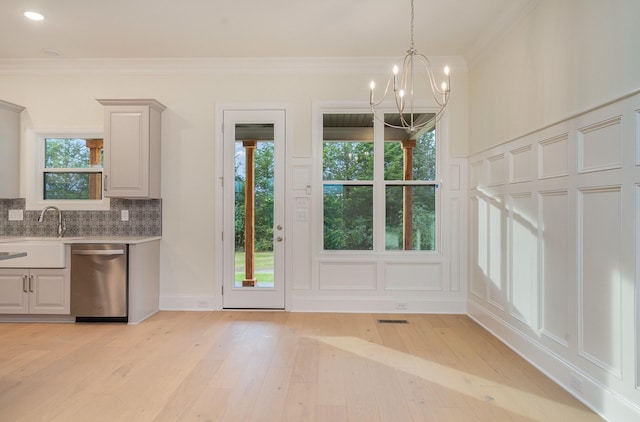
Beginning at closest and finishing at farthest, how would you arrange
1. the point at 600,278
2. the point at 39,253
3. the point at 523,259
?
the point at 600,278
the point at 523,259
the point at 39,253

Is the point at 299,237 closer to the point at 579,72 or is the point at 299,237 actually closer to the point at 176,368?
the point at 176,368

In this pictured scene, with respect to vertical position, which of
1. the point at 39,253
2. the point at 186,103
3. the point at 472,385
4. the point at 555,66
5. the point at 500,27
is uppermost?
the point at 500,27

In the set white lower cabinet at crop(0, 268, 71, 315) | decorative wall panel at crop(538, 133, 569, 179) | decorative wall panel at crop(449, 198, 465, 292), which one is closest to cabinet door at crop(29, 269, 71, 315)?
white lower cabinet at crop(0, 268, 71, 315)

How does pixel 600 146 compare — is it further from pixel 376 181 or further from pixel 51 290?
pixel 51 290

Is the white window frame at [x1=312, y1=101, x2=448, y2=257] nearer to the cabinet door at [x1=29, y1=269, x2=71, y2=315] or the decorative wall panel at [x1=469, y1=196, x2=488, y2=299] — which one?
the decorative wall panel at [x1=469, y1=196, x2=488, y2=299]

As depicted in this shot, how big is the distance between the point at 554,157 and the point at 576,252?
70 centimetres

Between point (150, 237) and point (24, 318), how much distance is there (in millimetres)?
1486

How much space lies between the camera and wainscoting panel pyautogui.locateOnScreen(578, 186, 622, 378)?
2.06m

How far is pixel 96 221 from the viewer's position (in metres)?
4.32

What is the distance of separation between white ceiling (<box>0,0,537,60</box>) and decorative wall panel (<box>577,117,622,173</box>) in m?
1.36

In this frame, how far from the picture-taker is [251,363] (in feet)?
9.37

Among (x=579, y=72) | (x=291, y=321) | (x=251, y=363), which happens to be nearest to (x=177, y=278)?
(x=291, y=321)

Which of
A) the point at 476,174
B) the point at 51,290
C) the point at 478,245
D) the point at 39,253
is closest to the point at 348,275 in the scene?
the point at 478,245

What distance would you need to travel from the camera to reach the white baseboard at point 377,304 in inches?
167
